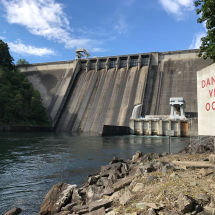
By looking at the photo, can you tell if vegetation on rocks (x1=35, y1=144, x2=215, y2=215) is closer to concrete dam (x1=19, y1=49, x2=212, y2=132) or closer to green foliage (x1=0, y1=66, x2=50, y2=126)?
green foliage (x1=0, y1=66, x2=50, y2=126)

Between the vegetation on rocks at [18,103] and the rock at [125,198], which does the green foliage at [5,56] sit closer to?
the vegetation on rocks at [18,103]

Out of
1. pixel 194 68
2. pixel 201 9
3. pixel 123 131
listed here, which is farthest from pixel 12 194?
pixel 194 68

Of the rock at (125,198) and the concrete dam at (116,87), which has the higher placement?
the concrete dam at (116,87)

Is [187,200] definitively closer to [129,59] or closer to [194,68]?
[194,68]

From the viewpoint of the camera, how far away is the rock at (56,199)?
23.2 feet

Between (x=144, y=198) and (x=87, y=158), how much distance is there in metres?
11.7

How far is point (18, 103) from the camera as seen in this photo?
4406cm

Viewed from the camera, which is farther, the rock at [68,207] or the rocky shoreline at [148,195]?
the rock at [68,207]

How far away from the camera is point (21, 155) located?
17734 mm

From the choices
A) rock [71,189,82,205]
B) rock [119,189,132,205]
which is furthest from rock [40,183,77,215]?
rock [119,189,132,205]

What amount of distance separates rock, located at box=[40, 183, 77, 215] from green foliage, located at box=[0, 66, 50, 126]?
36.7 metres

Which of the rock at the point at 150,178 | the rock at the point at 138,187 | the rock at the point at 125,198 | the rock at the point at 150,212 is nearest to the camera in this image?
the rock at the point at 150,212

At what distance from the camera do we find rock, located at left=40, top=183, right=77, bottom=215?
279 inches

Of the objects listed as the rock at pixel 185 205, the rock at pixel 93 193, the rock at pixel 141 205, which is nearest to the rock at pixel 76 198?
the rock at pixel 93 193
